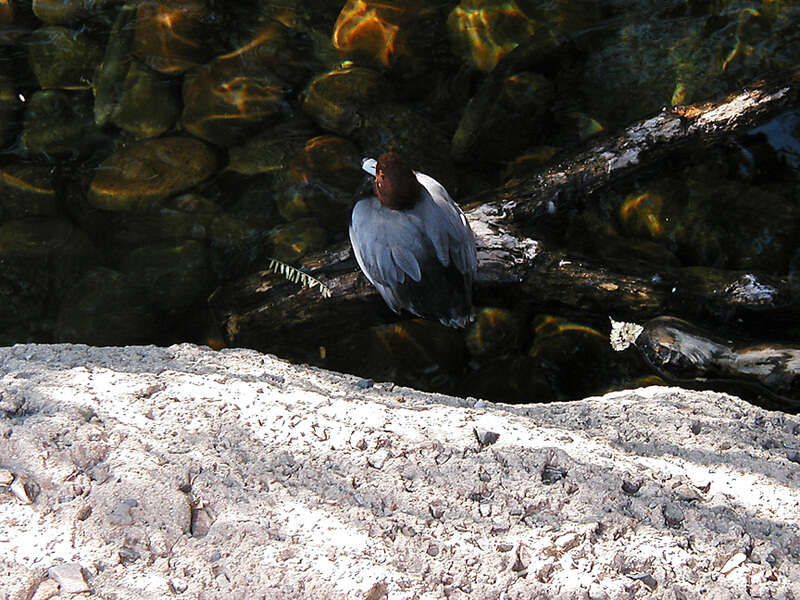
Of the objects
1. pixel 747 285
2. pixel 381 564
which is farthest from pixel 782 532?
pixel 747 285

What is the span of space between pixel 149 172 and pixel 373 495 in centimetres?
338

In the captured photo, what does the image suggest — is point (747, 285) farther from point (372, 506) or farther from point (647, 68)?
point (372, 506)

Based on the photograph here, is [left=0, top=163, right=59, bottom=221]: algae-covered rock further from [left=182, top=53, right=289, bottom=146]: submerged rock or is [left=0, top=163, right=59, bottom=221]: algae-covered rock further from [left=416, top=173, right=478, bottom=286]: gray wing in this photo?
[left=416, top=173, right=478, bottom=286]: gray wing

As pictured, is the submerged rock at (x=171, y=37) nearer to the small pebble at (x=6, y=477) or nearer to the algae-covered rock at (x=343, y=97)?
the algae-covered rock at (x=343, y=97)

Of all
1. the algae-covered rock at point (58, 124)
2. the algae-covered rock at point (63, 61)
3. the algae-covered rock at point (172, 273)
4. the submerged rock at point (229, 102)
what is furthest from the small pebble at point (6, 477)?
the algae-covered rock at point (63, 61)

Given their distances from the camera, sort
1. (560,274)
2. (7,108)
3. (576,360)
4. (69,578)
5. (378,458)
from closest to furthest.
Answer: (69,578), (378,458), (560,274), (576,360), (7,108)

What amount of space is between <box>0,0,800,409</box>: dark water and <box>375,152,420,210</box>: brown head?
2.19ft

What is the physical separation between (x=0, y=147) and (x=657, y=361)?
15.4 feet

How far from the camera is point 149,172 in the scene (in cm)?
427

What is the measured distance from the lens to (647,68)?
4270 millimetres

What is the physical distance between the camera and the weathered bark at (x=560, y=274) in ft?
10.1

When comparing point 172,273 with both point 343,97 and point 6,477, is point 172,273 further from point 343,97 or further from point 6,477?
point 6,477

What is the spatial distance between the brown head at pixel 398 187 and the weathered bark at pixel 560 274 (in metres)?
0.48

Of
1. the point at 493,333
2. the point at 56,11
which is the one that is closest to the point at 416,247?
the point at 493,333
